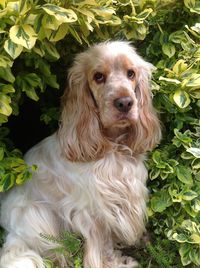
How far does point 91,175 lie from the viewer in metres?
2.95

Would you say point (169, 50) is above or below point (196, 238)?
above

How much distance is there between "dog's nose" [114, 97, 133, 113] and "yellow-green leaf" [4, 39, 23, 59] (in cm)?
59

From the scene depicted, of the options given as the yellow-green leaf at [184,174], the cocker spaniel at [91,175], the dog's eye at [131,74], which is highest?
the dog's eye at [131,74]

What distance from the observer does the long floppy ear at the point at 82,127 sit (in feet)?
9.64

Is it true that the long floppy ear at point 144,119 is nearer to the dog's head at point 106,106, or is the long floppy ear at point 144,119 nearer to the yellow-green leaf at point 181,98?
the dog's head at point 106,106

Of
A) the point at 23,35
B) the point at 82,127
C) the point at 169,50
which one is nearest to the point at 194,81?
the point at 169,50

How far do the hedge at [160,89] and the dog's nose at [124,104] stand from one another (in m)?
0.32

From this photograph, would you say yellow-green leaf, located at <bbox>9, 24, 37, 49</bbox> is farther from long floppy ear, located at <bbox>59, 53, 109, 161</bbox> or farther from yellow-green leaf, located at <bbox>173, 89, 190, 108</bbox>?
yellow-green leaf, located at <bbox>173, 89, 190, 108</bbox>

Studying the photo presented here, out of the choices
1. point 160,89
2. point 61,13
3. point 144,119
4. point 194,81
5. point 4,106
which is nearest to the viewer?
point 61,13

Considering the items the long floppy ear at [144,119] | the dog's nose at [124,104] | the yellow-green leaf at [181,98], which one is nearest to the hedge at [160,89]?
the yellow-green leaf at [181,98]

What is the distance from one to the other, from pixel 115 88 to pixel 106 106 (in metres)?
0.11

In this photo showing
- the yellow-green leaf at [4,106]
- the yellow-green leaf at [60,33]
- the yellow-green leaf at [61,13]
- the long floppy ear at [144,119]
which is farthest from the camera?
the long floppy ear at [144,119]

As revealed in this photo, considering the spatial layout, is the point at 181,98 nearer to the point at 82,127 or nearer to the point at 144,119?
the point at 144,119

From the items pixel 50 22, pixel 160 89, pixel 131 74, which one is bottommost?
pixel 160 89
